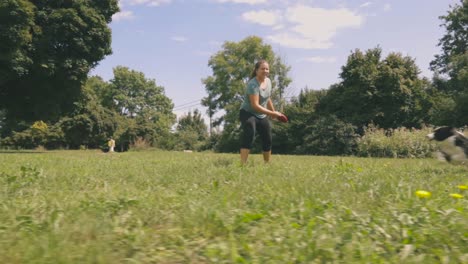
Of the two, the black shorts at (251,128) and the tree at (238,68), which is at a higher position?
the tree at (238,68)

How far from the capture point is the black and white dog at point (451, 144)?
6309 millimetres

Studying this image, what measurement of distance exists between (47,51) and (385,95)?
22.2 m

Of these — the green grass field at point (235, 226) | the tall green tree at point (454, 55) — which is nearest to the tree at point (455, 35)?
the tall green tree at point (454, 55)

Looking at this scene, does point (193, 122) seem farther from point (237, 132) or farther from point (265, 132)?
point (265, 132)

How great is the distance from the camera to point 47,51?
77.8 ft

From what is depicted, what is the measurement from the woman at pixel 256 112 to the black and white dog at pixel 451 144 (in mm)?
2661

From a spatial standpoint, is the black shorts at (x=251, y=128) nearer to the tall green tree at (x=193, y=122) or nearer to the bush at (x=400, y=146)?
the bush at (x=400, y=146)

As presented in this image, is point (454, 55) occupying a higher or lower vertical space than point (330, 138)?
higher

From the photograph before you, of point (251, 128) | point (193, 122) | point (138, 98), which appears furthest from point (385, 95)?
point (138, 98)

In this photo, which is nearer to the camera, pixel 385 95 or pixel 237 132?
pixel 385 95

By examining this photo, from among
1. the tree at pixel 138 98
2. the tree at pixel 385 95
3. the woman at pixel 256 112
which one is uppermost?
the tree at pixel 138 98

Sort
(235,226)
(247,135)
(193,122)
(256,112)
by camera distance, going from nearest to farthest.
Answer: (235,226) < (247,135) < (256,112) < (193,122)

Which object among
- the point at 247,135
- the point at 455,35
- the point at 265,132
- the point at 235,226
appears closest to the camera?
the point at 235,226

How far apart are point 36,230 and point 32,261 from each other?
1.68ft
